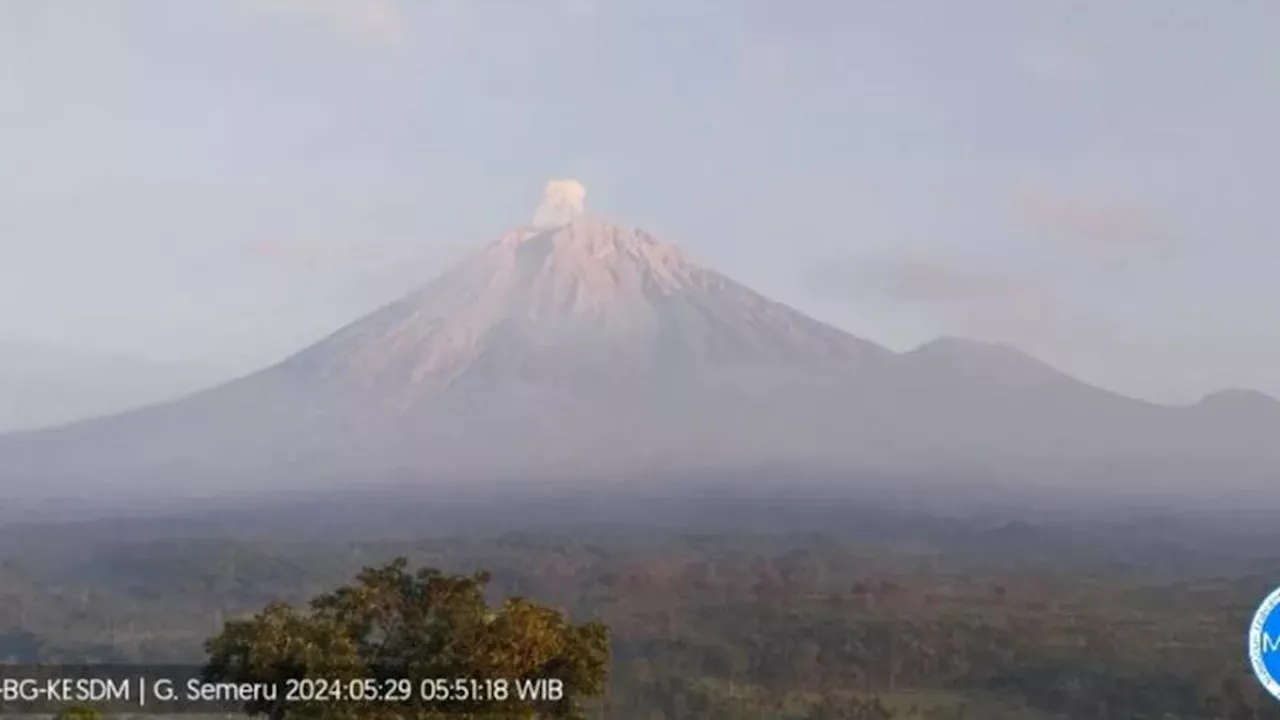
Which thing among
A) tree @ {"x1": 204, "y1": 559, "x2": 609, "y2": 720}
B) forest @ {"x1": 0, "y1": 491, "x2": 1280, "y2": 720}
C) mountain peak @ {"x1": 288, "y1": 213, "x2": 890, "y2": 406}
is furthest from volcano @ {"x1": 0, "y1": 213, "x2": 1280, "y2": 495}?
tree @ {"x1": 204, "y1": 559, "x2": 609, "y2": 720}

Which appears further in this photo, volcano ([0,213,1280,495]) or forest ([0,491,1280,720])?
volcano ([0,213,1280,495])

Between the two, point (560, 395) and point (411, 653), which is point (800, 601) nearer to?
point (411, 653)

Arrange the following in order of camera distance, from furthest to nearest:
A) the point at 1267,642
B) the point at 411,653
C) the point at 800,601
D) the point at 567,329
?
the point at 567,329 → the point at 800,601 → the point at 1267,642 → the point at 411,653

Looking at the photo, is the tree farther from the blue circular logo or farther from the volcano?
the volcano

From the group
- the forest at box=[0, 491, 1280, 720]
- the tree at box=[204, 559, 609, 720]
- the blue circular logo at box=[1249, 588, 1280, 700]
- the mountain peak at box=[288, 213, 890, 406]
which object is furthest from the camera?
the mountain peak at box=[288, 213, 890, 406]

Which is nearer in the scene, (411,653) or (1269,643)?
(411,653)

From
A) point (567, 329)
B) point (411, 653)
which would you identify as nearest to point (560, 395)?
point (567, 329)

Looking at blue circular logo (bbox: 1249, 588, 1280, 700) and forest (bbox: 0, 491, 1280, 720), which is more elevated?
blue circular logo (bbox: 1249, 588, 1280, 700)
